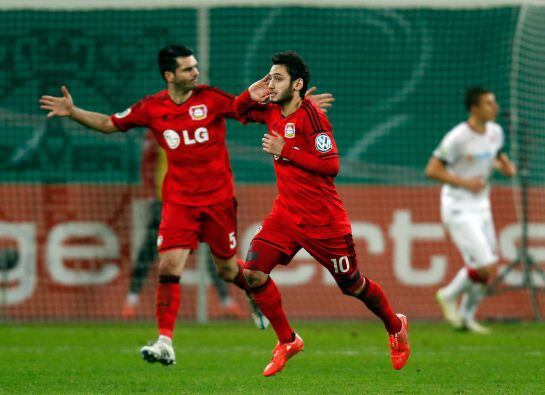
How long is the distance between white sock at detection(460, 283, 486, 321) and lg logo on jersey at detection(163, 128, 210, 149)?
421cm

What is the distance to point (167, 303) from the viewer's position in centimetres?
863

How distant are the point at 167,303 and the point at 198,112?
1503mm

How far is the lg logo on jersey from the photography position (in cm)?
900

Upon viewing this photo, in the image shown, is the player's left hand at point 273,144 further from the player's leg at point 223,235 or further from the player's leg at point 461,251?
the player's leg at point 461,251

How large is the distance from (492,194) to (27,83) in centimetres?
581

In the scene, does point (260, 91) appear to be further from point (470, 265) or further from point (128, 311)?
point (128, 311)

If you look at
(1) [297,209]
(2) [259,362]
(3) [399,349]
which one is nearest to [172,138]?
(1) [297,209]

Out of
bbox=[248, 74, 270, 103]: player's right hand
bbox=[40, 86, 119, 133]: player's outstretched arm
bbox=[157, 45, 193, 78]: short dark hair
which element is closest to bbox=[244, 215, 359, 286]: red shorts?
bbox=[248, 74, 270, 103]: player's right hand

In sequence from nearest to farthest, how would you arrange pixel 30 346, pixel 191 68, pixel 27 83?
→ pixel 191 68
pixel 30 346
pixel 27 83

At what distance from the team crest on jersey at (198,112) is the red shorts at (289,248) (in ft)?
4.86

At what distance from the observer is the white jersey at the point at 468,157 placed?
11.9 meters

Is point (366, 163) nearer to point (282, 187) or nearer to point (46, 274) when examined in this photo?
point (46, 274)

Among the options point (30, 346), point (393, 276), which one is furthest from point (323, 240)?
point (393, 276)

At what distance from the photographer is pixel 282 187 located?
7832mm
